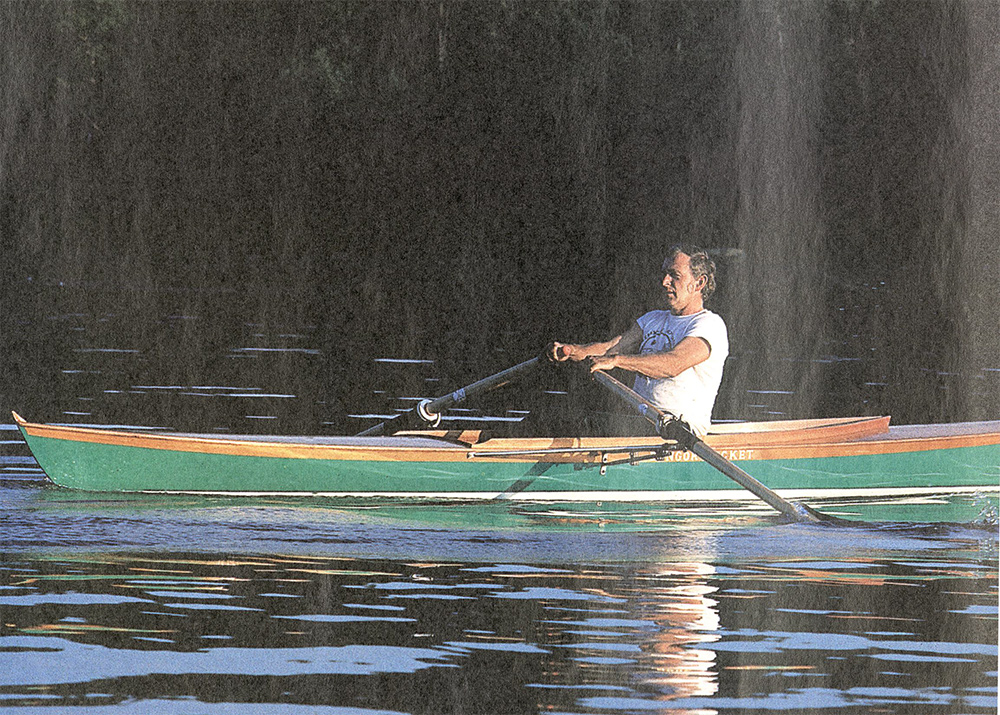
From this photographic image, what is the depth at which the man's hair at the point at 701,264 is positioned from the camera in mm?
4629

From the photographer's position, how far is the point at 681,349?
15.1 ft

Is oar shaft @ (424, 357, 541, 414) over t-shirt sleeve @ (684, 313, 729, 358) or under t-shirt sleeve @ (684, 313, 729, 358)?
under

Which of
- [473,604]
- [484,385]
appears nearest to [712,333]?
[484,385]

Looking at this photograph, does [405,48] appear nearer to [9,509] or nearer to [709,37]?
[709,37]

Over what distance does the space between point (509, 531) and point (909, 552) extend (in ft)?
3.69

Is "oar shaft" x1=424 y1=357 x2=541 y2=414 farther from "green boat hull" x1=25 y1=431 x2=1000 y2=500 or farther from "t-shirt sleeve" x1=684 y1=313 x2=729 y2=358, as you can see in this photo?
"t-shirt sleeve" x1=684 y1=313 x2=729 y2=358

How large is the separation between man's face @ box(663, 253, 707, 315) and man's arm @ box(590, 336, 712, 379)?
12 centimetres

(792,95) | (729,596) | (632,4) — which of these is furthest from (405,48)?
(729,596)

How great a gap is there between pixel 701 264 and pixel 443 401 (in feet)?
3.21

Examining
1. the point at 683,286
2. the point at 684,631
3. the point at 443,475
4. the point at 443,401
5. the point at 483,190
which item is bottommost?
the point at 684,631

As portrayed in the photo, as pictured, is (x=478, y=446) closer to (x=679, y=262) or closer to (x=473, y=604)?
(x=679, y=262)

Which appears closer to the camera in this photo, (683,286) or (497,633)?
(497,633)

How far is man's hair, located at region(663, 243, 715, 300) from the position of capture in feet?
15.2

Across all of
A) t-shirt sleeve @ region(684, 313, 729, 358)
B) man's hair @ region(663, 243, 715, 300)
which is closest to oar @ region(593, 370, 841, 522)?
t-shirt sleeve @ region(684, 313, 729, 358)
